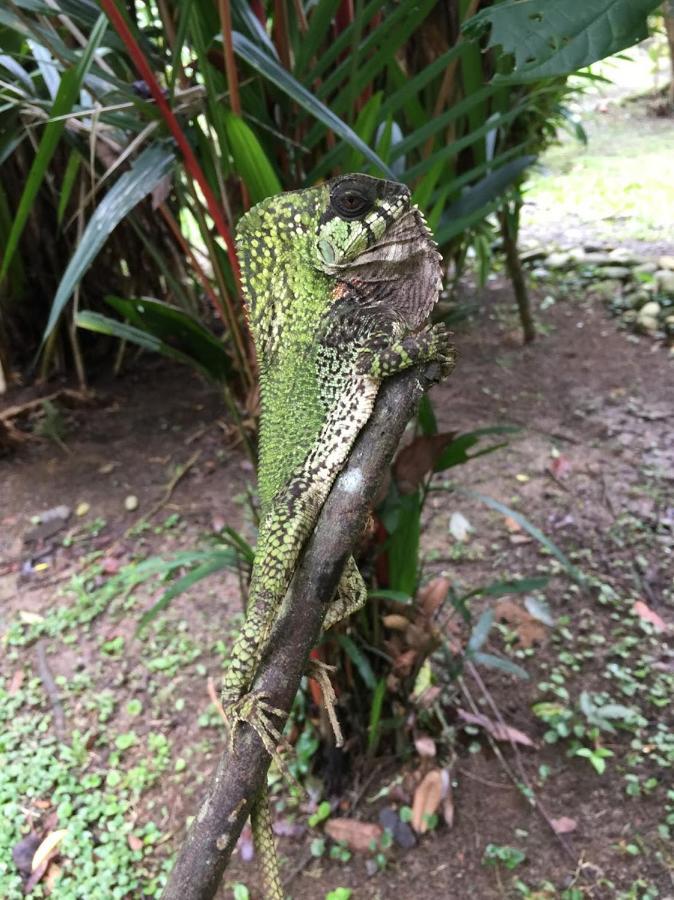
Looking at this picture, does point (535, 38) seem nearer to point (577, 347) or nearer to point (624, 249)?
point (577, 347)

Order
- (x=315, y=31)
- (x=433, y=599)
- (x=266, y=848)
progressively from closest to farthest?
(x=266, y=848) → (x=315, y=31) → (x=433, y=599)

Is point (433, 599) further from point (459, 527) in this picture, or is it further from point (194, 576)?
point (459, 527)

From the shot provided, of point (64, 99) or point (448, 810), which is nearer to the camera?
point (64, 99)

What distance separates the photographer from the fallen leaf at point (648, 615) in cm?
300

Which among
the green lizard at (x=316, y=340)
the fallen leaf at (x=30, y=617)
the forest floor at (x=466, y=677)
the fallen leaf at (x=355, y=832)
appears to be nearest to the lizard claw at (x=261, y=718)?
the green lizard at (x=316, y=340)

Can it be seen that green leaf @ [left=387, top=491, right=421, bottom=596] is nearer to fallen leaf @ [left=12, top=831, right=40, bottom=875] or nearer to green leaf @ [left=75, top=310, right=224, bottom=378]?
green leaf @ [left=75, top=310, right=224, bottom=378]

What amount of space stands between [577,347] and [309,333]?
12.5ft

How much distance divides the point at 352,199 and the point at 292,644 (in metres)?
0.88

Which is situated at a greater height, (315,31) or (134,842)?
(315,31)

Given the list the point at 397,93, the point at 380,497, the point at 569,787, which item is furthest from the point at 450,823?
the point at 397,93

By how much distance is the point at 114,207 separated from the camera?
68.4 inches

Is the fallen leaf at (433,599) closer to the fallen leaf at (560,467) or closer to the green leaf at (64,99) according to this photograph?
the green leaf at (64,99)

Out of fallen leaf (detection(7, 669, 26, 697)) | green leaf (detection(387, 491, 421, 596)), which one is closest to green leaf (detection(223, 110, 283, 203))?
green leaf (detection(387, 491, 421, 596))

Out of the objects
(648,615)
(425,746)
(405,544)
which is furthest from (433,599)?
(648,615)
